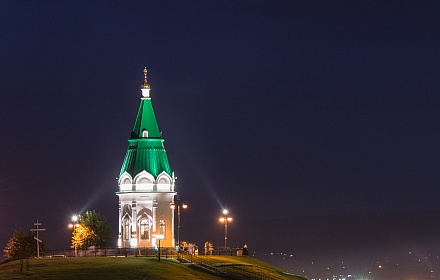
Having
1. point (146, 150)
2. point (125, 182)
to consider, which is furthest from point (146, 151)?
point (125, 182)

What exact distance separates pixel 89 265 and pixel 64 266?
74.5 inches

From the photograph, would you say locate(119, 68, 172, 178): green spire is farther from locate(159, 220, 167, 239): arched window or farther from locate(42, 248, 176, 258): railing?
locate(42, 248, 176, 258): railing

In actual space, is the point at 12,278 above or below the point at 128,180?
below

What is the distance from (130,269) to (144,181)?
3556 cm

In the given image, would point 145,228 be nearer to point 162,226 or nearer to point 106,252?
point 162,226

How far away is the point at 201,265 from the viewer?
93188 mm

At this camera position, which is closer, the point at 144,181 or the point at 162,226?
the point at 144,181

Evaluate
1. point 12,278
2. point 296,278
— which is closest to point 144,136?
point 296,278

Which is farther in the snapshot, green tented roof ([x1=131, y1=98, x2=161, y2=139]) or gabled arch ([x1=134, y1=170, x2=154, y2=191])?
green tented roof ([x1=131, y1=98, x2=161, y2=139])

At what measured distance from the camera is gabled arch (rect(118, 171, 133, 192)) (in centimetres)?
11862

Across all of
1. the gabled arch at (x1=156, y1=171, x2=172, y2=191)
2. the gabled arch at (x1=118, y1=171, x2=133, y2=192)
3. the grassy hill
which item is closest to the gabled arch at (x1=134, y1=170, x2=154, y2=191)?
the gabled arch at (x1=118, y1=171, x2=133, y2=192)

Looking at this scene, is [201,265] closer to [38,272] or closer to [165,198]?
[38,272]

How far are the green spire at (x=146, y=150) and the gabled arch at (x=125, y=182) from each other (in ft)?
1.45

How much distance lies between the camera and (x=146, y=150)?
11925 centimetres
